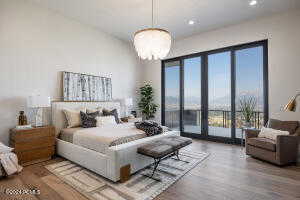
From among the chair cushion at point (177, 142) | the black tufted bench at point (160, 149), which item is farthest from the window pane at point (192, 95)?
the black tufted bench at point (160, 149)

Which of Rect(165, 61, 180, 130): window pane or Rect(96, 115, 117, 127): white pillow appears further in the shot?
Rect(165, 61, 180, 130): window pane

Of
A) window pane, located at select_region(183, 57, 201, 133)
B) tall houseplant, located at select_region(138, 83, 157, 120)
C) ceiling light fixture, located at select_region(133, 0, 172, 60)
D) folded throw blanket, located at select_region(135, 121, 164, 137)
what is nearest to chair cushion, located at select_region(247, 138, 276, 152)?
folded throw blanket, located at select_region(135, 121, 164, 137)

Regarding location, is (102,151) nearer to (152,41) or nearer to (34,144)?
(34,144)

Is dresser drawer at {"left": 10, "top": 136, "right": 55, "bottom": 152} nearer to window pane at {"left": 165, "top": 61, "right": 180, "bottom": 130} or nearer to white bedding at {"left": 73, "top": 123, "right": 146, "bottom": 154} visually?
white bedding at {"left": 73, "top": 123, "right": 146, "bottom": 154}

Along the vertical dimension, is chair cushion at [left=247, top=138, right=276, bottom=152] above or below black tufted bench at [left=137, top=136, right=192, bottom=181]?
below

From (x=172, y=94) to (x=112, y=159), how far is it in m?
3.90

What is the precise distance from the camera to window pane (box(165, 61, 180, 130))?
5.76 metres

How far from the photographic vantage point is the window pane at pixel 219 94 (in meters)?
4.82

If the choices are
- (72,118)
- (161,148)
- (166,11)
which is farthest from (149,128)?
(166,11)

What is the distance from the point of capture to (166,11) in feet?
12.6

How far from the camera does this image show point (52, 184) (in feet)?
7.89

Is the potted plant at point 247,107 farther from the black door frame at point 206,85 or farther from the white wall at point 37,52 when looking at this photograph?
the white wall at point 37,52

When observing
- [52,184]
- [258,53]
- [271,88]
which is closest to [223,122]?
[271,88]

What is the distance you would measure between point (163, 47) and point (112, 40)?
3.11 metres
